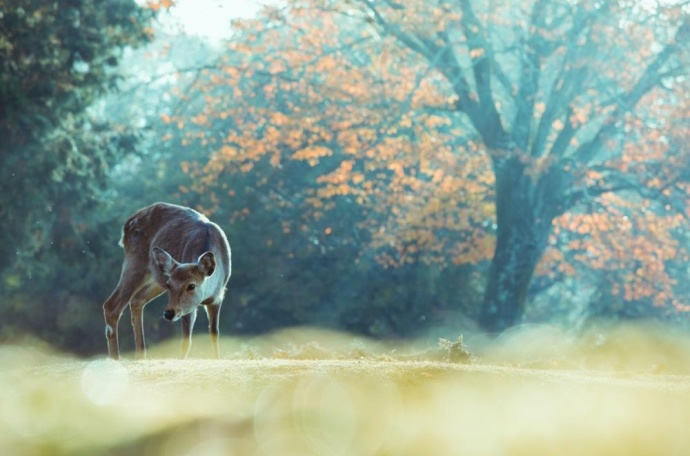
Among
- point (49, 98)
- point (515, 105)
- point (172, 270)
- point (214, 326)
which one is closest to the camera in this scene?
point (172, 270)

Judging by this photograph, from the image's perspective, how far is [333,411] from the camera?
758 centimetres

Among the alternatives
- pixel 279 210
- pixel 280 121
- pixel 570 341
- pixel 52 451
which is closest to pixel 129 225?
pixel 52 451

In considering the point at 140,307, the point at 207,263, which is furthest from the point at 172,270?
the point at 140,307

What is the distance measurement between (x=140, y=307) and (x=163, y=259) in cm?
111

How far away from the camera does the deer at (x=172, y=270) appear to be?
11719 mm

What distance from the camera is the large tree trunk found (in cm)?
2406

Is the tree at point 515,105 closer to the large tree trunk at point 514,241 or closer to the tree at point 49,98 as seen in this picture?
the large tree trunk at point 514,241

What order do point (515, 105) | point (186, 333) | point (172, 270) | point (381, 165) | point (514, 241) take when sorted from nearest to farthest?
point (172, 270), point (186, 333), point (514, 241), point (515, 105), point (381, 165)

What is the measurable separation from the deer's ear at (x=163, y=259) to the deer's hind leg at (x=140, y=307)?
0.81m

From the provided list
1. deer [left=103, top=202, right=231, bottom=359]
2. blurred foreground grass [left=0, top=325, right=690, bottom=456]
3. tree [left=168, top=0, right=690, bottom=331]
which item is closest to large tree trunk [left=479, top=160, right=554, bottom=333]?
tree [left=168, top=0, right=690, bottom=331]

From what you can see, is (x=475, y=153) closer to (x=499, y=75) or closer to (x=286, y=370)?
(x=499, y=75)

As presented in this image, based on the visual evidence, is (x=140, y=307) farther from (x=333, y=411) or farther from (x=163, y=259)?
(x=333, y=411)

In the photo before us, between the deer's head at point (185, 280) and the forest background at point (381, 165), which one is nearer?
the deer's head at point (185, 280)

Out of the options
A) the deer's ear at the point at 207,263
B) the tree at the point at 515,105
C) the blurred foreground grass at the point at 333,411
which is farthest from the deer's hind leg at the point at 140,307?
the tree at the point at 515,105
